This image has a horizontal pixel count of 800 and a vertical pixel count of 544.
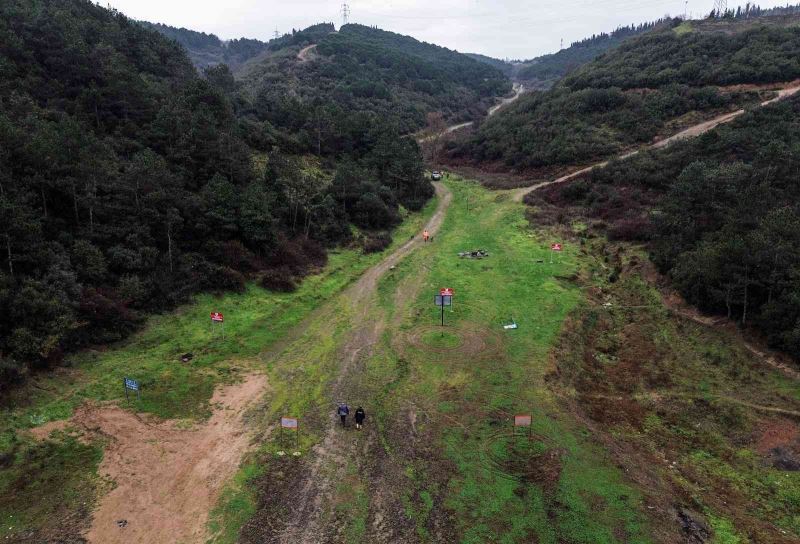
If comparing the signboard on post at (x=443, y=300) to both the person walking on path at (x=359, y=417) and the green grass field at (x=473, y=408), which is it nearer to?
the green grass field at (x=473, y=408)

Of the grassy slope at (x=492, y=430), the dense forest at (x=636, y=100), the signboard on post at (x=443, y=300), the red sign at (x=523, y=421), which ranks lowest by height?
the grassy slope at (x=492, y=430)

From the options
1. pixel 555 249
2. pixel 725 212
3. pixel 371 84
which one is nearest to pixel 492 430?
pixel 555 249

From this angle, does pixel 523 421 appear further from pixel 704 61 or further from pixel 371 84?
pixel 371 84

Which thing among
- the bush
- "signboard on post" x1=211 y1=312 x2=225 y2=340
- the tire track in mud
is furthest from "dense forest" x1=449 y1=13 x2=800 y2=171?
"signboard on post" x1=211 y1=312 x2=225 y2=340

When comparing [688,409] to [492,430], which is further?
[688,409]

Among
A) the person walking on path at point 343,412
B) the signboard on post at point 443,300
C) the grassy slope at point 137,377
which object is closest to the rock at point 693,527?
the person walking on path at point 343,412

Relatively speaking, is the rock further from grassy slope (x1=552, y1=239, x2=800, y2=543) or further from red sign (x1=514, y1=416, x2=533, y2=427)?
red sign (x1=514, y1=416, x2=533, y2=427)

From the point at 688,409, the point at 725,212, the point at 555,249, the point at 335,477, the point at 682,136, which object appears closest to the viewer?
the point at 335,477
